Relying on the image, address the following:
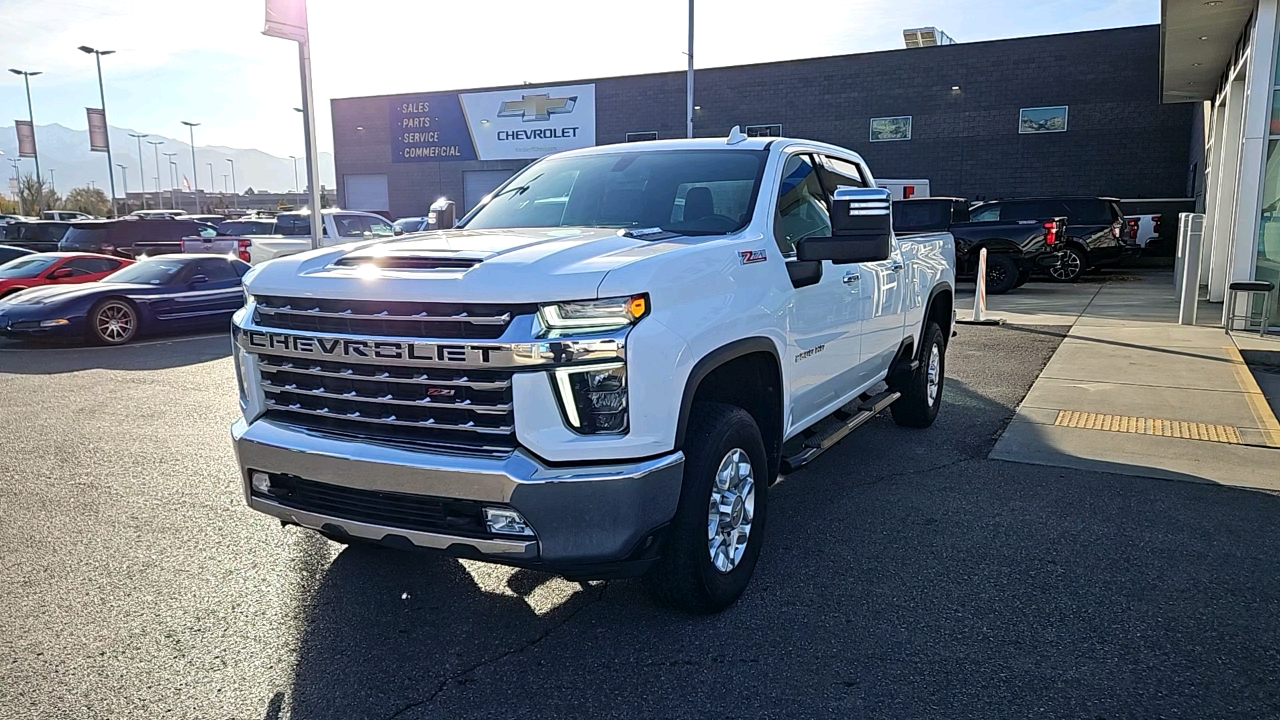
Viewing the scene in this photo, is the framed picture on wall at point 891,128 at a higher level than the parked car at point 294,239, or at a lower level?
higher

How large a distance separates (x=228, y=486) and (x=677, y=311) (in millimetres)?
3686

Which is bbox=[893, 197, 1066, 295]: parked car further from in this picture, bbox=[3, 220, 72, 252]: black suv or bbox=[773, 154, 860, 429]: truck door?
bbox=[3, 220, 72, 252]: black suv

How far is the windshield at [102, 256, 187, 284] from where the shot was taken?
12.9 meters

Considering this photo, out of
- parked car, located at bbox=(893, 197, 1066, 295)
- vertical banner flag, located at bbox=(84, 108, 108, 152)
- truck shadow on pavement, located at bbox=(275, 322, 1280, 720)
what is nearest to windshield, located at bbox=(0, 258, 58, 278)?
truck shadow on pavement, located at bbox=(275, 322, 1280, 720)

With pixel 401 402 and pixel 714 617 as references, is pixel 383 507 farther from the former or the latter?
pixel 714 617

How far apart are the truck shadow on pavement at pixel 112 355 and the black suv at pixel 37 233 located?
9.98 m

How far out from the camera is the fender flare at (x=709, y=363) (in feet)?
11.1

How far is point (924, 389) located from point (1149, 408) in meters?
2.35

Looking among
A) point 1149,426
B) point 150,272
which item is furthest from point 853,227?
point 150,272

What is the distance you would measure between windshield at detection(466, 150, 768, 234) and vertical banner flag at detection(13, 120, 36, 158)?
56.0 m

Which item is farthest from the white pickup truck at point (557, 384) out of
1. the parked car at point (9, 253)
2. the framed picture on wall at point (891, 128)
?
the framed picture on wall at point (891, 128)

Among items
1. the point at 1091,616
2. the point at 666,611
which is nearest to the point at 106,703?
the point at 666,611

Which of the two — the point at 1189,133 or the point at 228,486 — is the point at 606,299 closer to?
the point at 228,486

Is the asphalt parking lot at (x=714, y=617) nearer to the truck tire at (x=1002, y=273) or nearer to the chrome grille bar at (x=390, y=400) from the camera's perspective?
the chrome grille bar at (x=390, y=400)
